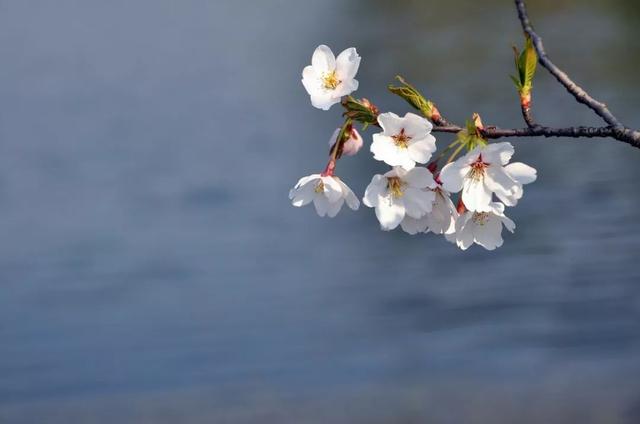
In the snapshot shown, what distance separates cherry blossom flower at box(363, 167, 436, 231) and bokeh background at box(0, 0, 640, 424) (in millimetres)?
3950

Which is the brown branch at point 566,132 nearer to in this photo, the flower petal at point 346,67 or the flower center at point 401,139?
the flower center at point 401,139

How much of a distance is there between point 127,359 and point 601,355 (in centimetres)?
264

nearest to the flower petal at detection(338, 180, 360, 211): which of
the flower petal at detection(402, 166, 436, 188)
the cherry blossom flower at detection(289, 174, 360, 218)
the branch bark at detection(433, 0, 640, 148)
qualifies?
the cherry blossom flower at detection(289, 174, 360, 218)

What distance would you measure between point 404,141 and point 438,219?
128mm

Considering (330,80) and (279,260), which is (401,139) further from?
(279,260)

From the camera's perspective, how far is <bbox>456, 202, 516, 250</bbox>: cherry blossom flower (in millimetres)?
1303

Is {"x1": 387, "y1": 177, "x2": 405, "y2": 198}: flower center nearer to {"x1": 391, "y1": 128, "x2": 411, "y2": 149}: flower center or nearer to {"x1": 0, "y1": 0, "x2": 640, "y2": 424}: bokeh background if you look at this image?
{"x1": 391, "y1": 128, "x2": 411, "y2": 149}: flower center

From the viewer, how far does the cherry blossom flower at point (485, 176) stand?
3.94 feet

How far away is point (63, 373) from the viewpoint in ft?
19.6

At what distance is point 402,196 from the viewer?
1250mm

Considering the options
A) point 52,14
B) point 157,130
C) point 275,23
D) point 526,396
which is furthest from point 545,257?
point 52,14

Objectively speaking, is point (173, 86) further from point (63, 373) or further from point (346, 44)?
point (63, 373)

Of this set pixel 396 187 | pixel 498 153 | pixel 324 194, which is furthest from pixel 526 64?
pixel 324 194

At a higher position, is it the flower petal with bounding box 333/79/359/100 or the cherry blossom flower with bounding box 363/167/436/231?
the flower petal with bounding box 333/79/359/100
